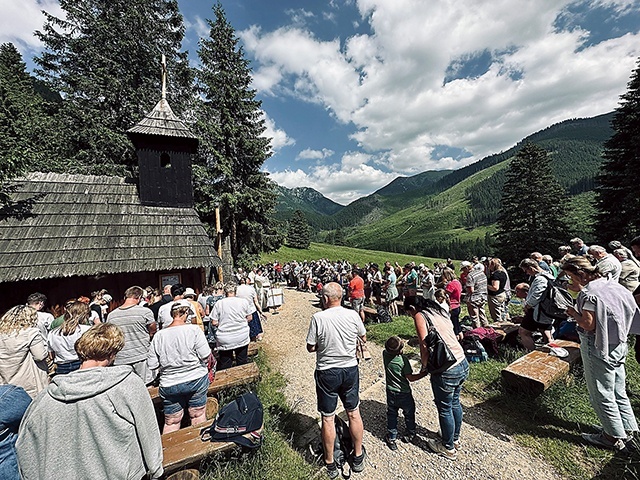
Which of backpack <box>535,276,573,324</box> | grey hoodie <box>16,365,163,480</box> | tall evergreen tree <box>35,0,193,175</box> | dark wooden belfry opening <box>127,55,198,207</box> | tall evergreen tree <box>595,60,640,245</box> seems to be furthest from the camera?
tall evergreen tree <box>595,60,640,245</box>

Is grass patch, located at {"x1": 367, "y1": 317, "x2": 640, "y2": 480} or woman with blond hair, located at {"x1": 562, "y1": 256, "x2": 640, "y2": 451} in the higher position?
woman with blond hair, located at {"x1": 562, "y1": 256, "x2": 640, "y2": 451}

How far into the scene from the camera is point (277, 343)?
27.5 feet

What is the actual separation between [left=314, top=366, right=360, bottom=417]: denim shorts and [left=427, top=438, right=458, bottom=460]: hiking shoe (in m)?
1.33

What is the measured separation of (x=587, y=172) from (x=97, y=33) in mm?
202548

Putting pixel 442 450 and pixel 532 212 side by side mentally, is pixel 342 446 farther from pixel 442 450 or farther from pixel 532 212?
pixel 532 212

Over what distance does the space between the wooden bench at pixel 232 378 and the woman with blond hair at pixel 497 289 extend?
6.53 meters

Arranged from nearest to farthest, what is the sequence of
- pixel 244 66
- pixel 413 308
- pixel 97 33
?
pixel 413 308, pixel 97 33, pixel 244 66

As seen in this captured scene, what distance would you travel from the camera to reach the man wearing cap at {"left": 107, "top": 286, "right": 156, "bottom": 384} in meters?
3.79

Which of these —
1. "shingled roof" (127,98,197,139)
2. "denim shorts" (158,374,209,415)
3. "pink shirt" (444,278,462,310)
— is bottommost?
"denim shorts" (158,374,209,415)

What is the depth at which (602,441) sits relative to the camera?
10.8ft

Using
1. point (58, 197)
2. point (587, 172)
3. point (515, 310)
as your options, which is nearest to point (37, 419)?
point (58, 197)

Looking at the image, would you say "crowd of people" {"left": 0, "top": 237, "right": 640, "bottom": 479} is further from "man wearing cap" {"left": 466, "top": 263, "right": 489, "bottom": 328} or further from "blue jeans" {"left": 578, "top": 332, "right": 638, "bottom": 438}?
"man wearing cap" {"left": 466, "top": 263, "right": 489, "bottom": 328}

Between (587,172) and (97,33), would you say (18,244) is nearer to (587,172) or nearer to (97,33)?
(97,33)

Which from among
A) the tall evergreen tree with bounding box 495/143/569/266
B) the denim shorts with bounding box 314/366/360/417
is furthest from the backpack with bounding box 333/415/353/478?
the tall evergreen tree with bounding box 495/143/569/266
